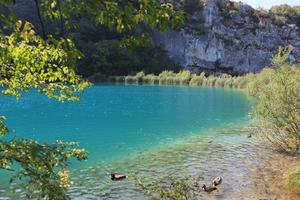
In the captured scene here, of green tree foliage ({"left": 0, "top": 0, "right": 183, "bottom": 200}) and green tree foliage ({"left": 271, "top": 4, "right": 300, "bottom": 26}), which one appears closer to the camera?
green tree foliage ({"left": 0, "top": 0, "right": 183, "bottom": 200})

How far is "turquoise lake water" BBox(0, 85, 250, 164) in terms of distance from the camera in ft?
104

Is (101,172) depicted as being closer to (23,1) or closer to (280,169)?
(280,169)

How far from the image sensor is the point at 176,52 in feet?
454

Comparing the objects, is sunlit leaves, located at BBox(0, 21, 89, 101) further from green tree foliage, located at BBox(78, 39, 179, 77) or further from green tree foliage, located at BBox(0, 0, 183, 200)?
green tree foliage, located at BBox(78, 39, 179, 77)

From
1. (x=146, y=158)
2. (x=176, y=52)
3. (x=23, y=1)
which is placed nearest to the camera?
(x=146, y=158)

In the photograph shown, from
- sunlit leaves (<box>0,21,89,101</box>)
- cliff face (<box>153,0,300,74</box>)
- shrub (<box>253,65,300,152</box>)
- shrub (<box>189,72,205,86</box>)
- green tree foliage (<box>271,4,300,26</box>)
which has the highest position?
green tree foliage (<box>271,4,300,26</box>)

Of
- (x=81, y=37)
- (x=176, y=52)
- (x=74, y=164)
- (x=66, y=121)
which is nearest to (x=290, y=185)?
(x=74, y=164)

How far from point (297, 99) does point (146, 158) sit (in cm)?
944

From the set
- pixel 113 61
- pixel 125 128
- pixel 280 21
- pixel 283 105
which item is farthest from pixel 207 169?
pixel 280 21

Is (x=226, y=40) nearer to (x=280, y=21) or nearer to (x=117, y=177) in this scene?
(x=280, y=21)

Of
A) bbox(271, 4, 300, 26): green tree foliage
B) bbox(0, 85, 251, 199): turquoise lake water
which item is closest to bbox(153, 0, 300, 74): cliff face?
bbox(271, 4, 300, 26): green tree foliage

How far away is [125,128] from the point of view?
37.7 metres

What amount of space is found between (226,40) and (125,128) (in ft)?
359

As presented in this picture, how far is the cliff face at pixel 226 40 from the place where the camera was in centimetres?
13775
